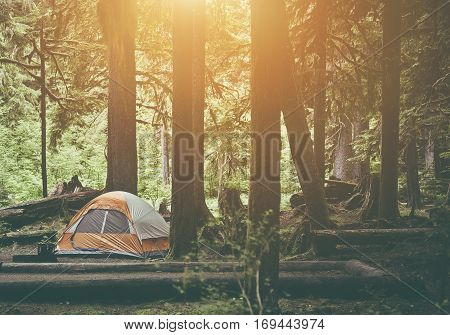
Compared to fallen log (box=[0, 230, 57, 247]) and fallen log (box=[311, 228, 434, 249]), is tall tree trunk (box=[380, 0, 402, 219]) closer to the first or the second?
fallen log (box=[311, 228, 434, 249])

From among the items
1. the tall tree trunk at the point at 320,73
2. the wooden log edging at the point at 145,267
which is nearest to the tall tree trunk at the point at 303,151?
the tall tree trunk at the point at 320,73

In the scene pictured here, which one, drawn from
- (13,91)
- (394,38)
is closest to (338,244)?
(394,38)

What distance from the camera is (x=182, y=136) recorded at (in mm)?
10633

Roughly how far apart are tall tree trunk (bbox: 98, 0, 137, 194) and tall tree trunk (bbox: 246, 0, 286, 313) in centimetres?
758

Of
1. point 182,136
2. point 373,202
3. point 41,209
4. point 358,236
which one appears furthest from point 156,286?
point 41,209

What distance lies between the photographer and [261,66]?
6379 millimetres

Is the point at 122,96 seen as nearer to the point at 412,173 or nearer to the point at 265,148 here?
the point at 265,148

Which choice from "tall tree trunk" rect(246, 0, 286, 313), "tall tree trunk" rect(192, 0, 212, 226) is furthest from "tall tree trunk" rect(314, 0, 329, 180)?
"tall tree trunk" rect(246, 0, 286, 313)

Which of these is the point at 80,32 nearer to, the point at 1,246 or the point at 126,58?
the point at 126,58

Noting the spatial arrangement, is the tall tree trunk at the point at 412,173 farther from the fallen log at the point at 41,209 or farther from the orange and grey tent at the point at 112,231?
the fallen log at the point at 41,209

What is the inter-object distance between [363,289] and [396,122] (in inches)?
259

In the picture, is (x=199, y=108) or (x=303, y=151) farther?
(x=199, y=108)

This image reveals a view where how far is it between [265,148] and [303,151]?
4817 mm

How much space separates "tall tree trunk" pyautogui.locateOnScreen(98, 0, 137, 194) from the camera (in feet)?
43.4
